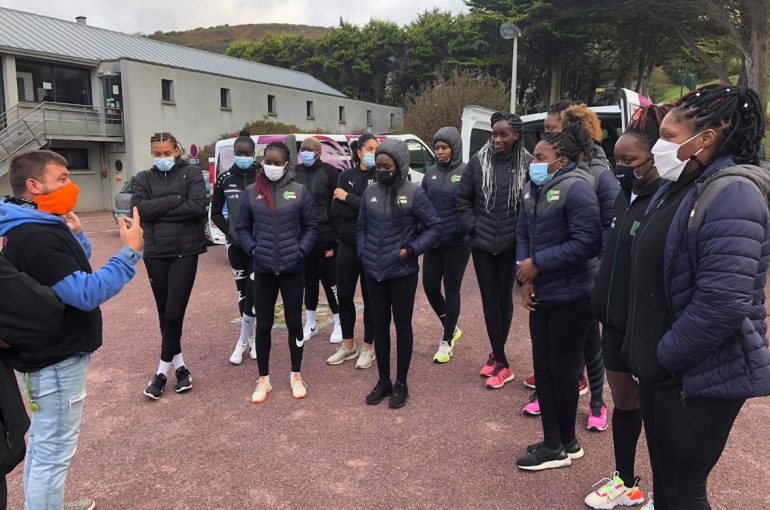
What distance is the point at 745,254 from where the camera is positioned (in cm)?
180

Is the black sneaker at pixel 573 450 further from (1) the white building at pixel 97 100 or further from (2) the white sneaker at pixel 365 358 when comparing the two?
(1) the white building at pixel 97 100

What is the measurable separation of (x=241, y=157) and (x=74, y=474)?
2.92m

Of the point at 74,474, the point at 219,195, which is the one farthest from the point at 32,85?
the point at 74,474

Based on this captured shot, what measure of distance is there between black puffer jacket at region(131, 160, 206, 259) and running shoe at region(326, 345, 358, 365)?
154cm

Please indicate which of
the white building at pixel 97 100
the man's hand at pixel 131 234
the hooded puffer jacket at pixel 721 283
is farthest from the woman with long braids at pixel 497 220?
the white building at pixel 97 100

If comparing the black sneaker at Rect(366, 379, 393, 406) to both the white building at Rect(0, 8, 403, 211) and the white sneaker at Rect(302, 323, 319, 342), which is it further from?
the white building at Rect(0, 8, 403, 211)

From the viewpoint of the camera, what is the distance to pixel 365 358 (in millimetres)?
4934

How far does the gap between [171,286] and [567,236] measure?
9.77ft

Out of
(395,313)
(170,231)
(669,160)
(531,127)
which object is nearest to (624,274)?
(669,160)

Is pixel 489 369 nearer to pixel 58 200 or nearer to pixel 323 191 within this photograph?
pixel 323 191

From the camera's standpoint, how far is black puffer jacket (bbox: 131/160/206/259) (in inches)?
165

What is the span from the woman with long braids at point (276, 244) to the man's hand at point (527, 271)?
1782 millimetres

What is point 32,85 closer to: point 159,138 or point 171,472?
point 159,138

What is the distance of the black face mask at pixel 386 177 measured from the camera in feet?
13.4
